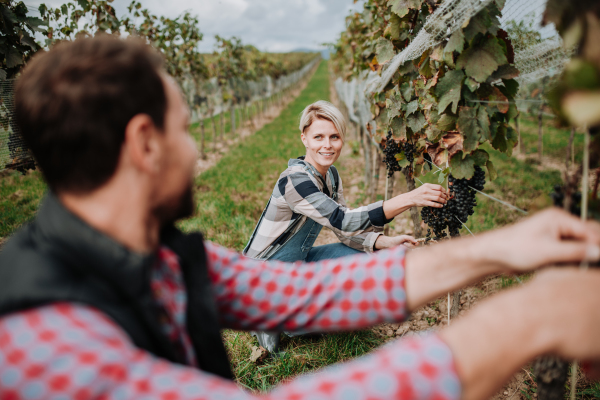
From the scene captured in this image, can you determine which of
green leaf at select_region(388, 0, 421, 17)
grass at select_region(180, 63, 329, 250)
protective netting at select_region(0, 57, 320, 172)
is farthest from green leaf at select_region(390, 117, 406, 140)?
protective netting at select_region(0, 57, 320, 172)

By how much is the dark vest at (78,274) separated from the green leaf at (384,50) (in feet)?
7.99

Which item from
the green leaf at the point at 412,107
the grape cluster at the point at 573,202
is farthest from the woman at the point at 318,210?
the grape cluster at the point at 573,202

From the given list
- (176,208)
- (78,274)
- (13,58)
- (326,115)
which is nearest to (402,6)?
(326,115)

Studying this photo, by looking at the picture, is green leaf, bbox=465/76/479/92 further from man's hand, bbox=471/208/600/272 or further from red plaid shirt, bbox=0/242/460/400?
red plaid shirt, bbox=0/242/460/400

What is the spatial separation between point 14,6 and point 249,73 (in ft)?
33.8

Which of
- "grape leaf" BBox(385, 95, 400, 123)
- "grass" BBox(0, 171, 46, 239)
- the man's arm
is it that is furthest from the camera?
"grass" BBox(0, 171, 46, 239)

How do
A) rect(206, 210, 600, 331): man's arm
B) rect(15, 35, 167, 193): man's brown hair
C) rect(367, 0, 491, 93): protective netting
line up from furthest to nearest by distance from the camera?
rect(367, 0, 491, 93): protective netting, rect(206, 210, 600, 331): man's arm, rect(15, 35, 167, 193): man's brown hair

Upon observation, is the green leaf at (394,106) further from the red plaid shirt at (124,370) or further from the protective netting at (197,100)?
the protective netting at (197,100)

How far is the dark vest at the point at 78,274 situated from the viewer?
640mm

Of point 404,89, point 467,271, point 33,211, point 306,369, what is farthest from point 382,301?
point 33,211

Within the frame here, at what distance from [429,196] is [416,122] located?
33.3 inches

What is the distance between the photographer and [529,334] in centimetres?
62

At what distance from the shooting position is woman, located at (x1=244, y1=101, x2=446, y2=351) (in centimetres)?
206

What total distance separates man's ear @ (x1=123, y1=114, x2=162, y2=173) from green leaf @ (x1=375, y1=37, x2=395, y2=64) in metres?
2.34
